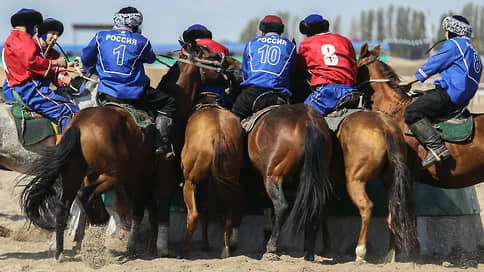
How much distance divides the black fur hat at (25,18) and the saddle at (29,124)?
855 mm

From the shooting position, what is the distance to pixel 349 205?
794 centimetres

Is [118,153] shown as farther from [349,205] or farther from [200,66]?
[349,205]

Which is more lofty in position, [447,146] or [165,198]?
[447,146]

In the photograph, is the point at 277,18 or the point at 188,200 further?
the point at 277,18

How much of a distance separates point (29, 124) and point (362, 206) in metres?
4.09

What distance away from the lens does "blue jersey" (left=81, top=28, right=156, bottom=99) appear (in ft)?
23.8

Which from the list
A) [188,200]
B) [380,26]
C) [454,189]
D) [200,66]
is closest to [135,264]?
[188,200]

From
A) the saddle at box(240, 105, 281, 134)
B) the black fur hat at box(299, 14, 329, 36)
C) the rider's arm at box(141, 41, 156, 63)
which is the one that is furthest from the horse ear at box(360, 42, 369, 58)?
the rider's arm at box(141, 41, 156, 63)

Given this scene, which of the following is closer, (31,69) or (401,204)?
(401,204)

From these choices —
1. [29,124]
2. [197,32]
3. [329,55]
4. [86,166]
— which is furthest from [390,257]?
[29,124]

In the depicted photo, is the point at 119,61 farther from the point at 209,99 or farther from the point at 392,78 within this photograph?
the point at 392,78

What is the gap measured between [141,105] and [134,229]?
1533 mm

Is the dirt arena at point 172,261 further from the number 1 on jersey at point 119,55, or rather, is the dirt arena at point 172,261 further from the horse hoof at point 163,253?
the number 1 on jersey at point 119,55

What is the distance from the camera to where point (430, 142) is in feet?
23.6
